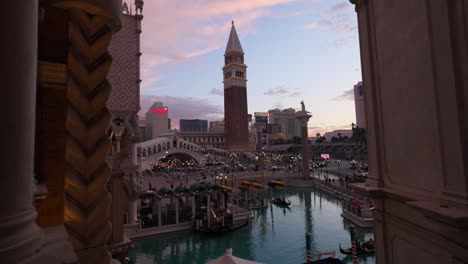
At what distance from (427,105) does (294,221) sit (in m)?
24.0

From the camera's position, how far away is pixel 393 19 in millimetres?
4961

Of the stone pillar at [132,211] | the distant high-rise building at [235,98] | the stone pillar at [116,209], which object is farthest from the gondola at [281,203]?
the distant high-rise building at [235,98]

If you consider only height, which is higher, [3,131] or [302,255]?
[3,131]

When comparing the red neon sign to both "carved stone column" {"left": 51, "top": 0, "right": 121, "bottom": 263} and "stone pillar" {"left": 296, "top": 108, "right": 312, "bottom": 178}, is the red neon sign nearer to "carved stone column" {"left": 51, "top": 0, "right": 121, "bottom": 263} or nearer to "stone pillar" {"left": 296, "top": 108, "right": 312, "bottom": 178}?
"stone pillar" {"left": 296, "top": 108, "right": 312, "bottom": 178}

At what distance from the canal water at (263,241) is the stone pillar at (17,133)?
56.5 feet

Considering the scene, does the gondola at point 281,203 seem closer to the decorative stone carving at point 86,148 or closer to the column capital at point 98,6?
the decorative stone carving at point 86,148

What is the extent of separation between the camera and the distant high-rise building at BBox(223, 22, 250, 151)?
83.8 meters

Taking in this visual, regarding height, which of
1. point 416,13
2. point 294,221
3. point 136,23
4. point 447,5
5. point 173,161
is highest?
point 136,23

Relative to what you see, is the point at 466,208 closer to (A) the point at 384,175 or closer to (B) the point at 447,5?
(A) the point at 384,175

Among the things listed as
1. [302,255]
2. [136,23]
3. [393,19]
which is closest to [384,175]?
[393,19]

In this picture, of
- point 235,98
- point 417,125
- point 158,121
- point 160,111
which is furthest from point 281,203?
point 160,111

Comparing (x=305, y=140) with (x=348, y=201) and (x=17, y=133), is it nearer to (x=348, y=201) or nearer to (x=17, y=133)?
(x=348, y=201)

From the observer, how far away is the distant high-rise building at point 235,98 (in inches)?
3297

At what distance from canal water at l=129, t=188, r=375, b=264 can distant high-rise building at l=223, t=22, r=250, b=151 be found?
5524 centimetres
